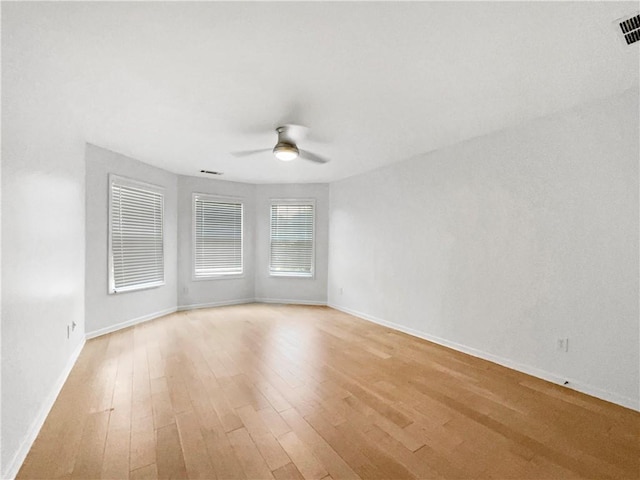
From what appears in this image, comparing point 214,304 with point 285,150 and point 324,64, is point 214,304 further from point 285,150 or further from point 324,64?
point 324,64

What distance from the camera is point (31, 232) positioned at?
1944 millimetres

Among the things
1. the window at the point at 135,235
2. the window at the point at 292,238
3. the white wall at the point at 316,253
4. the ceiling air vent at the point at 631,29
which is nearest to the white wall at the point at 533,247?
the ceiling air vent at the point at 631,29

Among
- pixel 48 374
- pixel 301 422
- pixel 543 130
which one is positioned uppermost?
pixel 543 130

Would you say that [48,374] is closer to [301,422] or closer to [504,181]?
[301,422]

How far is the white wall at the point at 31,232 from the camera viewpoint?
5.31ft

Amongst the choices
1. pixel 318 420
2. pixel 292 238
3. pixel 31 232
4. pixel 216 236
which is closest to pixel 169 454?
pixel 318 420

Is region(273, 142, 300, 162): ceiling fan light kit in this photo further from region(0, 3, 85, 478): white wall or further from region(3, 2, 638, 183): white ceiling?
region(0, 3, 85, 478): white wall

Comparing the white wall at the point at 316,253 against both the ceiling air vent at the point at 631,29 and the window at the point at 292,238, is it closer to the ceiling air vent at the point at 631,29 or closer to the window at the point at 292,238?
the window at the point at 292,238

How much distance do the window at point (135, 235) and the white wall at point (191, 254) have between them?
0.49 meters

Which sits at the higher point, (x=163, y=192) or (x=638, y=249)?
(x=163, y=192)

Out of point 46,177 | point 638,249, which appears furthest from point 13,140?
point 638,249

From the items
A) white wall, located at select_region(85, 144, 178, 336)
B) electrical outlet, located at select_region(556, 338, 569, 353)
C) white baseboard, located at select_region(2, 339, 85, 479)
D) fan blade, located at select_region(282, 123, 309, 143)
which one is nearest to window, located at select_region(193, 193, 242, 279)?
white wall, located at select_region(85, 144, 178, 336)

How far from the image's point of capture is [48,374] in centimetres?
221

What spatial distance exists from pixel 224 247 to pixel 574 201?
5.39m
